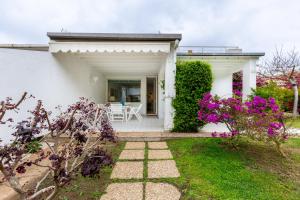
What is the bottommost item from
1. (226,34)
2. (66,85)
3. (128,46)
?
(66,85)

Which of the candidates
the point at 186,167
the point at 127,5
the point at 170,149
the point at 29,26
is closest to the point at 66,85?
the point at 170,149

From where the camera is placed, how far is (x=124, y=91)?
1586 cm

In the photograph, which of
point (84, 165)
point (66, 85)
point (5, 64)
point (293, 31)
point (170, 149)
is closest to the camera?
point (84, 165)

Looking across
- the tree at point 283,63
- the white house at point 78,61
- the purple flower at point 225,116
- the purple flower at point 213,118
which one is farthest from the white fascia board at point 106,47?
the tree at point 283,63

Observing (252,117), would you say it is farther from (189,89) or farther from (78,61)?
(78,61)

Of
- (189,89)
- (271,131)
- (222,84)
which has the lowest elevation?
(271,131)

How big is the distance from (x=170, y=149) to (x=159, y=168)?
5.10 ft

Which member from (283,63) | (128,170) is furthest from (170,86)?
(283,63)

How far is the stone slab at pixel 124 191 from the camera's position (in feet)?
10.4

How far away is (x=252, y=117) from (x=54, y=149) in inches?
196

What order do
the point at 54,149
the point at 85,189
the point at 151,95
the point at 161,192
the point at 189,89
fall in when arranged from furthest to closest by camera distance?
the point at 151,95 → the point at 189,89 → the point at 85,189 → the point at 161,192 → the point at 54,149

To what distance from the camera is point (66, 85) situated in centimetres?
817

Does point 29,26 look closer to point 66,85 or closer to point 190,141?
point 66,85

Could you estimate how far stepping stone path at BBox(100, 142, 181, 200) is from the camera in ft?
10.6
